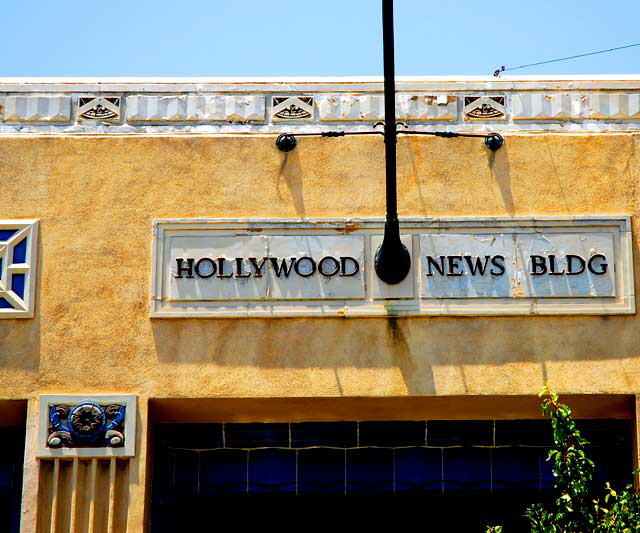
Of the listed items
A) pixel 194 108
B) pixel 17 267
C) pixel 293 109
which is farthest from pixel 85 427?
pixel 293 109

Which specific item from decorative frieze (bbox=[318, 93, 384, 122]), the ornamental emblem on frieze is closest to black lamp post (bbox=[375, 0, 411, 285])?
decorative frieze (bbox=[318, 93, 384, 122])

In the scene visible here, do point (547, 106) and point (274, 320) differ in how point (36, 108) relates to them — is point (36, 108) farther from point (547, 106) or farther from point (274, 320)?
point (547, 106)

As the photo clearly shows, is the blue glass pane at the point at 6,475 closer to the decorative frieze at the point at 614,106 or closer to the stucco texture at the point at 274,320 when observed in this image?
the stucco texture at the point at 274,320

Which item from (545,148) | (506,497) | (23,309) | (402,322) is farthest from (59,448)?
(545,148)

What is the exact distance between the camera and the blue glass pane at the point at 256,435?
43.8 ft

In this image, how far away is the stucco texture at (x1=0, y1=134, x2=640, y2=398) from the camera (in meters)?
12.5

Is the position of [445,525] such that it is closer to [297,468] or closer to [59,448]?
[297,468]

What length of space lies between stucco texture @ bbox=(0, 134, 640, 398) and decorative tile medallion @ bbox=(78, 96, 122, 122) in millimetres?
225

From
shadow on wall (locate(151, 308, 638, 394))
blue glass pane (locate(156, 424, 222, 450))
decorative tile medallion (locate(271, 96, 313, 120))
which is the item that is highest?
decorative tile medallion (locate(271, 96, 313, 120))

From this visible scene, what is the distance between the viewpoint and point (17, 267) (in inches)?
501

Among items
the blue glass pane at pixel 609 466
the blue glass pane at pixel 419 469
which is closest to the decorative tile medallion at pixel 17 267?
the blue glass pane at pixel 419 469

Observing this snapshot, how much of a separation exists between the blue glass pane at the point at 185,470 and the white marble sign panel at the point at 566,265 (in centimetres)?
351

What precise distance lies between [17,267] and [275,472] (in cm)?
310

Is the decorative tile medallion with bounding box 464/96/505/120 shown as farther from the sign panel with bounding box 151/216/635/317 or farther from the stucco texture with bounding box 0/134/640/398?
the sign panel with bounding box 151/216/635/317
